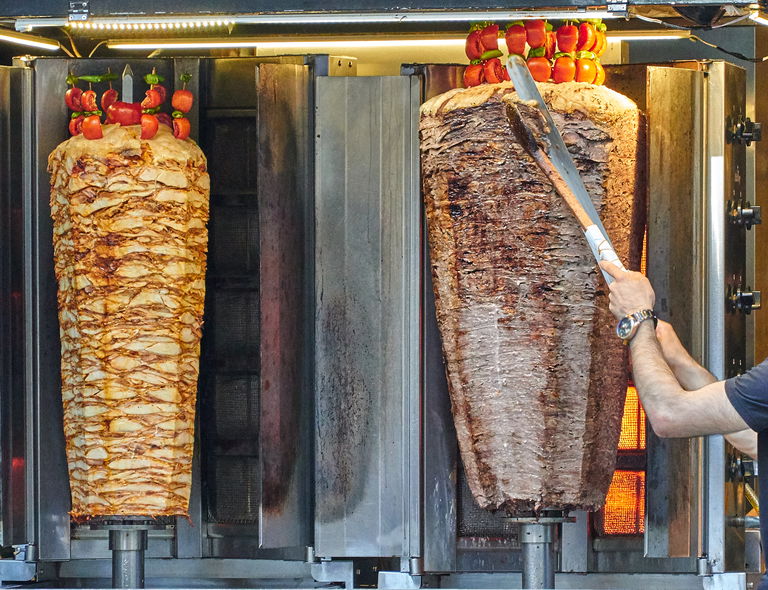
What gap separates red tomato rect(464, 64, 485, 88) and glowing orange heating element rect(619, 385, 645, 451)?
3.66 feet

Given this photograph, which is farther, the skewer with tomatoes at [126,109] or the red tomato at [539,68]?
the skewer with tomatoes at [126,109]

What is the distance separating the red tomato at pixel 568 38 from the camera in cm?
351

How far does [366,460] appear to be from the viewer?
12.7 feet

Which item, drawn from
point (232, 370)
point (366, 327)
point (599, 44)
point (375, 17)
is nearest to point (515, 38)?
point (599, 44)

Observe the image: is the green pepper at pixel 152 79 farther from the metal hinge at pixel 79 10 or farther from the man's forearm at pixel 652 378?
the man's forearm at pixel 652 378

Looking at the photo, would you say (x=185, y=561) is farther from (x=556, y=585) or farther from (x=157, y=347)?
(x=556, y=585)

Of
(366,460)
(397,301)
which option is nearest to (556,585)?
(366,460)

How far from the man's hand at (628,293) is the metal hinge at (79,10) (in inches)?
59.4

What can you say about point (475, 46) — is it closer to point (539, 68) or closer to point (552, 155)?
point (539, 68)

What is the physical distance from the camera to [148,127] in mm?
3734

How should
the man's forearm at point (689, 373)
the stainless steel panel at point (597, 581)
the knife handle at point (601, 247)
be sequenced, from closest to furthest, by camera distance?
the knife handle at point (601, 247), the man's forearm at point (689, 373), the stainless steel panel at point (597, 581)

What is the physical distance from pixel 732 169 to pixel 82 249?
2.06 meters

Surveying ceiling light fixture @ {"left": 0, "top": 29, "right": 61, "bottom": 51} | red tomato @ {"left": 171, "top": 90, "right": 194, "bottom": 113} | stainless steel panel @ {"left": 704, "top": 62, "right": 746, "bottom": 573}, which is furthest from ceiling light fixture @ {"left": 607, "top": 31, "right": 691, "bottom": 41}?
ceiling light fixture @ {"left": 0, "top": 29, "right": 61, "bottom": 51}

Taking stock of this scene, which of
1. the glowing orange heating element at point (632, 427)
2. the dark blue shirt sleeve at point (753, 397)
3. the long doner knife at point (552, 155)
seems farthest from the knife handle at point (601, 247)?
the glowing orange heating element at point (632, 427)
